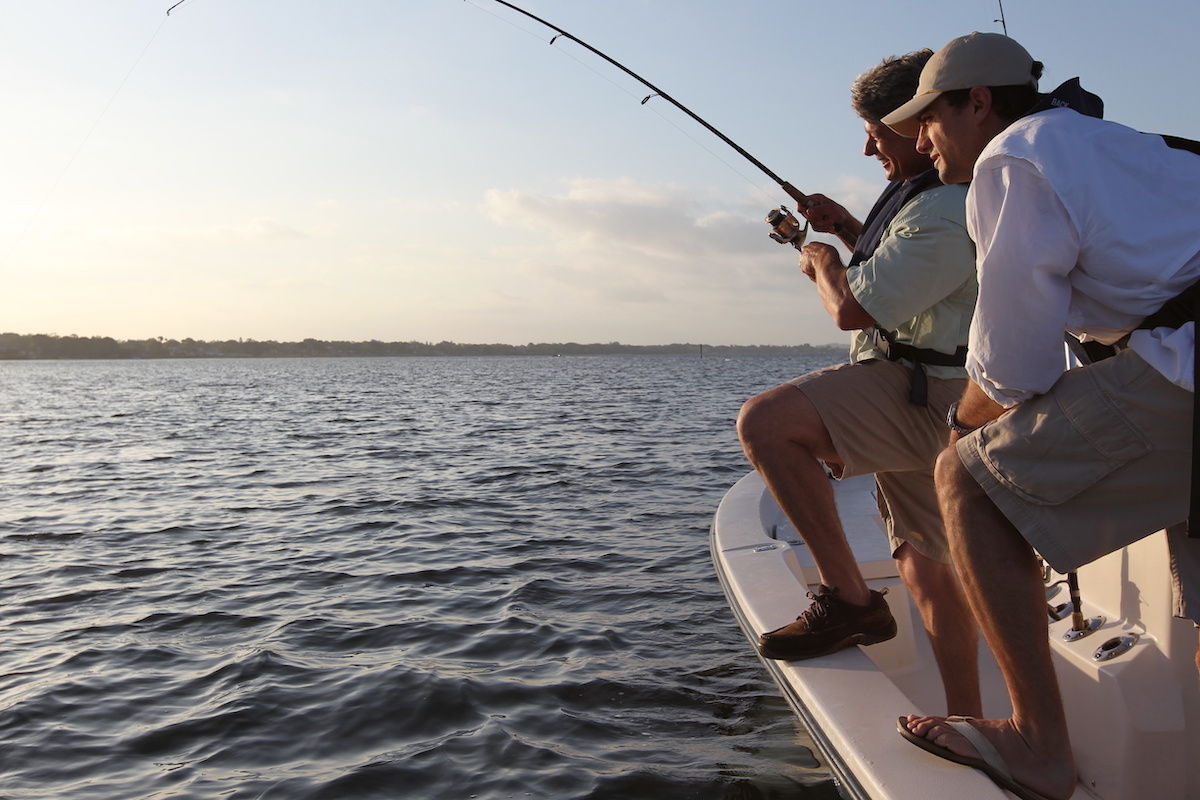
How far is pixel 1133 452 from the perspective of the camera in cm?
168

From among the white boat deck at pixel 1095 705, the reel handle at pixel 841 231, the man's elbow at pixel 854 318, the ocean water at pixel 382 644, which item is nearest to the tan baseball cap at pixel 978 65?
the man's elbow at pixel 854 318

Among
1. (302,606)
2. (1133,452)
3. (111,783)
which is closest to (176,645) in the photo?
(302,606)

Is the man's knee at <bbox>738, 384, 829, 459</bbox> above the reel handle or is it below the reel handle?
below

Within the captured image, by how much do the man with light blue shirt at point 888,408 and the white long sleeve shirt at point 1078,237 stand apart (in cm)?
65

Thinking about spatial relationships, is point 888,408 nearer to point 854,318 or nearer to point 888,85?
point 854,318

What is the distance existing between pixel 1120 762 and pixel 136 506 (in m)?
9.51

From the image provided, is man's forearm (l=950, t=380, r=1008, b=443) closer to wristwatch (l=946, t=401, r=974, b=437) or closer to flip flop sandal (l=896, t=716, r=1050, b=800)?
wristwatch (l=946, t=401, r=974, b=437)

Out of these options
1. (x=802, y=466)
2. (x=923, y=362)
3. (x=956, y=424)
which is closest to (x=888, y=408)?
(x=923, y=362)

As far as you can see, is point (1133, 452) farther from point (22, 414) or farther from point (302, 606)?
point (22, 414)

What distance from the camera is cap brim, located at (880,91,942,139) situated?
2137mm

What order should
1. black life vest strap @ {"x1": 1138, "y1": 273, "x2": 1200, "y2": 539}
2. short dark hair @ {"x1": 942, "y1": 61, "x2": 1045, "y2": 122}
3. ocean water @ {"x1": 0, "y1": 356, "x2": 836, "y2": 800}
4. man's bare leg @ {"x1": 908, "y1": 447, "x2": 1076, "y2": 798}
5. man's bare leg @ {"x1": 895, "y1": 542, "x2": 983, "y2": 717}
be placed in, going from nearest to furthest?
black life vest strap @ {"x1": 1138, "y1": 273, "x2": 1200, "y2": 539} → man's bare leg @ {"x1": 908, "y1": 447, "x2": 1076, "y2": 798} → short dark hair @ {"x1": 942, "y1": 61, "x2": 1045, "y2": 122} → man's bare leg @ {"x1": 895, "y1": 542, "x2": 983, "y2": 717} → ocean water @ {"x1": 0, "y1": 356, "x2": 836, "y2": 800}

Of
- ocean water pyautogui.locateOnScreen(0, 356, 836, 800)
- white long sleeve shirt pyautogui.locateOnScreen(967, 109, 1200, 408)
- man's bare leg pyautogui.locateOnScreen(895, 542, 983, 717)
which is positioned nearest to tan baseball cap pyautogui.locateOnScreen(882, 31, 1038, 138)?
white long sleeve shirt pyautogui.locateOnScreen(967, 109, 1200, 408)

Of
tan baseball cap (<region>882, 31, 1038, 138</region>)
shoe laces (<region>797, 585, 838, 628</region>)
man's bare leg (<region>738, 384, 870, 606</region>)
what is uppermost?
tan baseball cap (<region>882, 31, 1038, 138</region>)

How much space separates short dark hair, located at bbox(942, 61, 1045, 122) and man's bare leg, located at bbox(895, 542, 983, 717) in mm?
1219
